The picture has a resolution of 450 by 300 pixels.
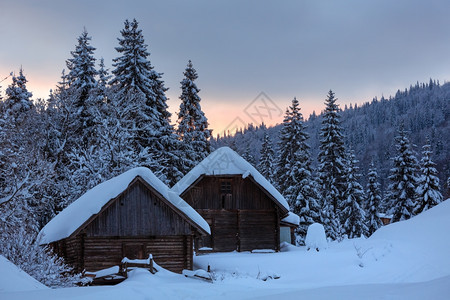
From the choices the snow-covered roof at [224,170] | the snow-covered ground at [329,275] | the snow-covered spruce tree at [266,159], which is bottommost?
the snow-covered ground at [329,275]

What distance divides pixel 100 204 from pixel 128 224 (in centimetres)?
191

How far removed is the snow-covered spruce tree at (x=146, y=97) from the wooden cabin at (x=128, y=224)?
1498cm

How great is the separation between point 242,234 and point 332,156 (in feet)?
69.4

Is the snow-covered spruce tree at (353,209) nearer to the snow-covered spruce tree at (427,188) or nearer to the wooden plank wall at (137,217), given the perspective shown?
the snow-covered spruce tree at (427,188)

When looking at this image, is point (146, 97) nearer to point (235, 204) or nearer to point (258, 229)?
point (235, 204)

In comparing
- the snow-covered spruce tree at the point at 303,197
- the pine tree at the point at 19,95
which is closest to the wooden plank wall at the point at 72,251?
the pine tree at the point at 19,95

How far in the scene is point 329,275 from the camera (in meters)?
22.9

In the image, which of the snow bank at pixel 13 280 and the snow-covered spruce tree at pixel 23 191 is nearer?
the snow bank at pixel 13 280

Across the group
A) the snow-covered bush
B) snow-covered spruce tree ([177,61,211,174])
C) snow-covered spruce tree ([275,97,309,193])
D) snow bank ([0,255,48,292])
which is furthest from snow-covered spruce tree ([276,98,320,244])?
snow bank ([0,255,48,292])

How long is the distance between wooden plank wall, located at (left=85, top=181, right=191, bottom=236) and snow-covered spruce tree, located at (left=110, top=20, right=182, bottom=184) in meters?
15.1

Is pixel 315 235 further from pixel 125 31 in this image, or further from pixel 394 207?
pixel 125 31

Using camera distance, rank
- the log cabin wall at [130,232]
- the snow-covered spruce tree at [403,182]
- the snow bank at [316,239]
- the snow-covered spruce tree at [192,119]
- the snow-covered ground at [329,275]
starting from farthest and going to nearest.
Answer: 1. the snow-covered spruce tree at [403,182]
2. the snow-covered spruce tree at [192,119]
3. the snow bank at [316,239]
4. the log cabin wall at [130,232]
5. the snow-covered ground at [329,275]

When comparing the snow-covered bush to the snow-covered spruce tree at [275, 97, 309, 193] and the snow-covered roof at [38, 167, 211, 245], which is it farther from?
the snow-covered spruce tree at [275, 97, 309, 193]

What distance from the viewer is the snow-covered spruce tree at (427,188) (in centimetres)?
4272
